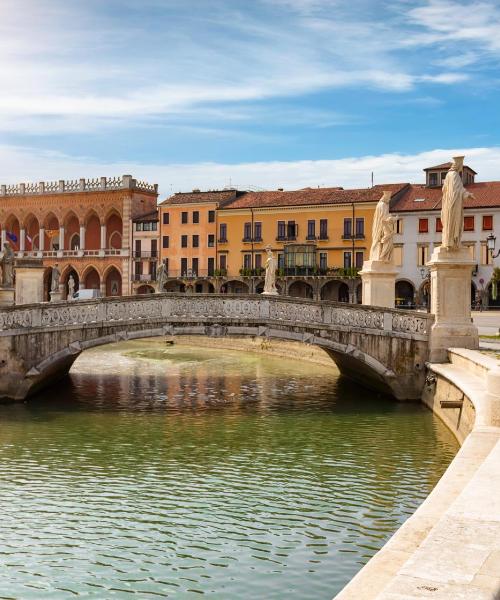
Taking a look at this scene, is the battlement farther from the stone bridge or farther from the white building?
the stone bridge

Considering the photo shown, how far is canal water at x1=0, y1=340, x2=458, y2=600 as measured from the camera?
1010 cm

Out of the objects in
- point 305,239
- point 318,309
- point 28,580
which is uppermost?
point 305,239

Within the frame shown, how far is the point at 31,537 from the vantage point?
1153cm

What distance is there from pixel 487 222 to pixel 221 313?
43.9 metres

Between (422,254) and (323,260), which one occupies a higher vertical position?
(422,254)

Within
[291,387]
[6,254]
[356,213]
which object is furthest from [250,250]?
[291,387]

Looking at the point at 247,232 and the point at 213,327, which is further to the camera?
the point at 247,232

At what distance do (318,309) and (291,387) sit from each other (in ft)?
16.9

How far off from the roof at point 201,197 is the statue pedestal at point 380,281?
160 feet

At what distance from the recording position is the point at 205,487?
14.2m

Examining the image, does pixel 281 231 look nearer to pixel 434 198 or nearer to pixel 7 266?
pixel 434 198

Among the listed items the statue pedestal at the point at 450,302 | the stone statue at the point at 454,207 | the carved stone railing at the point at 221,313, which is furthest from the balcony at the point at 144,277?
the stone statue at the point at 454,207

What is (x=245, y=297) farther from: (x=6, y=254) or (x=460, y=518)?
(x=460, y=518)

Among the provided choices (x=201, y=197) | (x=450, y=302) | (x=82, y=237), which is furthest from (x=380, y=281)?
(x=82, y=237)
